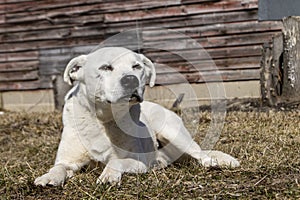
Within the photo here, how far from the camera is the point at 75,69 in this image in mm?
4195

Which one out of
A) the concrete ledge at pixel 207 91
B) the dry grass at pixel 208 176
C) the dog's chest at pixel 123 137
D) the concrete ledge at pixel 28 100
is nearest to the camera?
the dry grass at pixel 208 176

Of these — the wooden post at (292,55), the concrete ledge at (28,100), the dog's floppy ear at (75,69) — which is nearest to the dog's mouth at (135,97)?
the dog's floppy ear at (75,69)

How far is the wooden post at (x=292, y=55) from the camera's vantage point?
718 centimetres

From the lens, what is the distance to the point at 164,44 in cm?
958

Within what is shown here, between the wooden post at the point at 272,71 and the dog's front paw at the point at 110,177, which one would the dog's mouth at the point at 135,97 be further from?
the wooden post at the point at 272,71

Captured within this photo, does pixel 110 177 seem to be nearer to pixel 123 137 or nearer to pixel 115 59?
pixel 123 137

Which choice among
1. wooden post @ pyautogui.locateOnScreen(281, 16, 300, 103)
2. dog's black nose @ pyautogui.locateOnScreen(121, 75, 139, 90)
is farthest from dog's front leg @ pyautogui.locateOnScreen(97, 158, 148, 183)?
wooden post @ pyautogui.locateOnScreen(281, 16, 300, 103)

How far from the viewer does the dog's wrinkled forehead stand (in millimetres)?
3807

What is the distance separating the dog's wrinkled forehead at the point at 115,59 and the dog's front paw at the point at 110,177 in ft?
2.10

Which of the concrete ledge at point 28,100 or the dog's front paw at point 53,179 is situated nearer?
the dog's front paw at point 53,179

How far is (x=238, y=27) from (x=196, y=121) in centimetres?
312

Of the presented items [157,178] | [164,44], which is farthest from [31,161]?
[164,44]

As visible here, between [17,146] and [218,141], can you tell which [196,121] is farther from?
[17,146]

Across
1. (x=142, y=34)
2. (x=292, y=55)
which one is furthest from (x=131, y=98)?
(x=142, y=34)
